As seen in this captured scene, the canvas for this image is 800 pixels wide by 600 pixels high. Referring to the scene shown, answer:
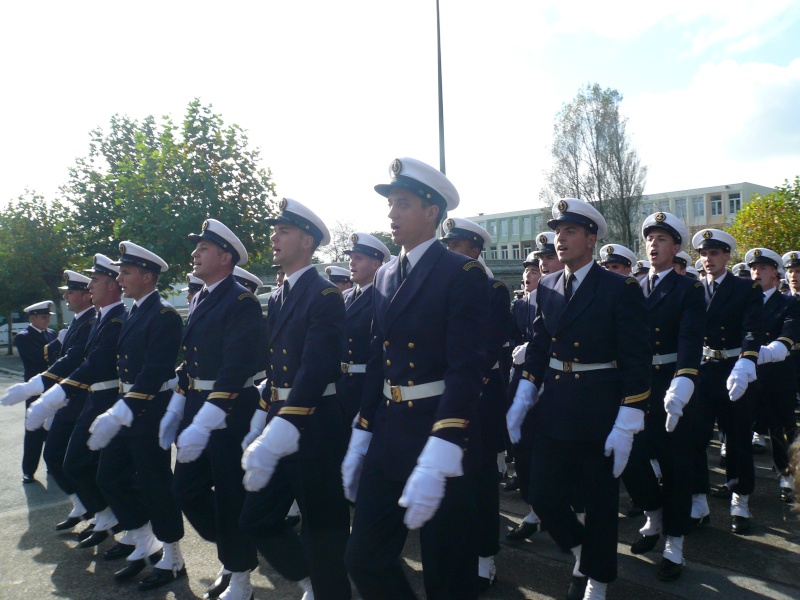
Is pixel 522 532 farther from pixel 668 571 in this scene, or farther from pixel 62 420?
pixel 62 420

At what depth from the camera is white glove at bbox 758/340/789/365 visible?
5625 millimetres

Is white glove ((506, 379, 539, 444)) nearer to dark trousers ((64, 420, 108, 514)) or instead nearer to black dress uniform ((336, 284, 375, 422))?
black dress uniform ((336, 284, 375, 422))

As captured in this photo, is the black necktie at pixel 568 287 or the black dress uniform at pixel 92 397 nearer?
the black necktie at pixel 568 287

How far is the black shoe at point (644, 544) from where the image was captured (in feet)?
15.2

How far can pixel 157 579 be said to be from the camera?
432 cm

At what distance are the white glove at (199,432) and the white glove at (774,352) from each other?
15.4ft

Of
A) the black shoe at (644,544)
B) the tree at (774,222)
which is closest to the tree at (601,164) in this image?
the tree at (774,222)

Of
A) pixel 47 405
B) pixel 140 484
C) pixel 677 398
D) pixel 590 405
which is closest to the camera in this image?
pixel 590 405

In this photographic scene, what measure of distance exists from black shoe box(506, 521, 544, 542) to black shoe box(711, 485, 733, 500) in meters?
2.08

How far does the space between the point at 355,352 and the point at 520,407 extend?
2.00 meters

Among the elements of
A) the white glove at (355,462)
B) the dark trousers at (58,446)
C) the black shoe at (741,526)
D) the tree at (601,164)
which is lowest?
the black shoe at (741,526)

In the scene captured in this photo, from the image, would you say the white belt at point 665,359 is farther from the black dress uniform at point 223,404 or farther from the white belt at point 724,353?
the black dress uniform at point 223,404

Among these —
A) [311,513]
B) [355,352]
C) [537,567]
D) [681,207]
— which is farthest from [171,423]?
[681,207]

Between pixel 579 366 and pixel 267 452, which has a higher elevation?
pixel 579 366
